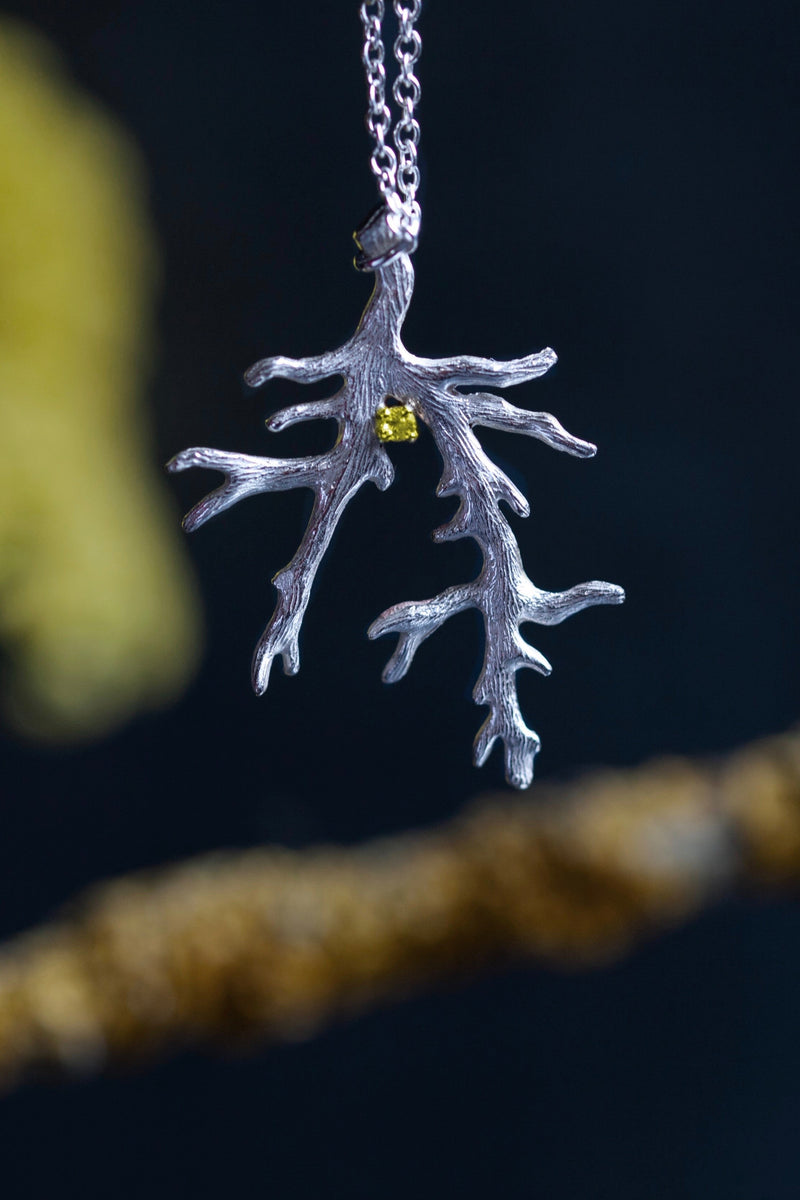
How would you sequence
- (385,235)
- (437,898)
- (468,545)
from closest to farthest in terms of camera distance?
(385,235)
(468,545)
(437,898)

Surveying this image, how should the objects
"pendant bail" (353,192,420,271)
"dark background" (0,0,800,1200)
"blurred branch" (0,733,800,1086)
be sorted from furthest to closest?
"blurred branch" (0,733,800,1086), "dark background" (0,0,800,1200), "pendant bail" (353,192,420,271)

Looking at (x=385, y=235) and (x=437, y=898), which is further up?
(x=385, y=235)

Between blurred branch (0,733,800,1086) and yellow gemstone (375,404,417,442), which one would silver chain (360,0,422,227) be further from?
blurred branch (0,733,800,1086)

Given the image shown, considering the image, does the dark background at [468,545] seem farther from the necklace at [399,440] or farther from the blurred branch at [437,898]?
the necklace at [399,440]

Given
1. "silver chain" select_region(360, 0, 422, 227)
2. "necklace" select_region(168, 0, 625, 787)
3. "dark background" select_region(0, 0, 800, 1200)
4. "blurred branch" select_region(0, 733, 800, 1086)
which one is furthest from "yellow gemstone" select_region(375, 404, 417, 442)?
"blurred branch" select_region(0, 733, 800, 1086)

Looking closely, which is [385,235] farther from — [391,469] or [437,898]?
[437,898]

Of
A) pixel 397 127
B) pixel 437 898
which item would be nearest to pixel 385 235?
pixel 397 127

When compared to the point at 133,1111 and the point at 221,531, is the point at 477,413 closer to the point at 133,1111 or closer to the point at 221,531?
the point at 221,531
